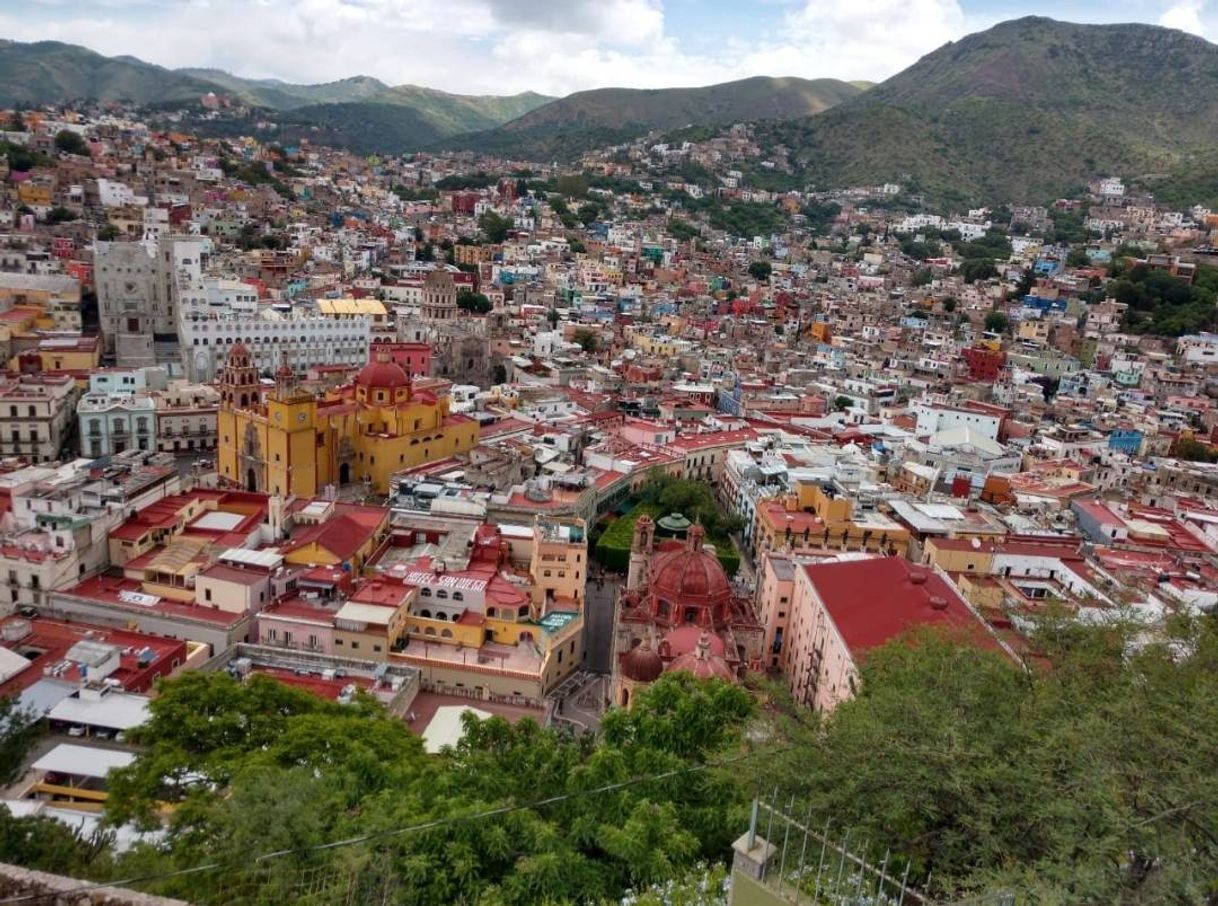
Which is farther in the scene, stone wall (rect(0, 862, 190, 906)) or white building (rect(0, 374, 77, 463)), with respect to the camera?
white building (rect(0, 374, 77, 463))

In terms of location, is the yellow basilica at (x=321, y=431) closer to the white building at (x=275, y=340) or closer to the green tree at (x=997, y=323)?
the white building at (x=275, y=340)

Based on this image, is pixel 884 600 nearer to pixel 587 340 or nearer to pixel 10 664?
pixel 10 664

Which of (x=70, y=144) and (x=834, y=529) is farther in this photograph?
(x=70, y=144)

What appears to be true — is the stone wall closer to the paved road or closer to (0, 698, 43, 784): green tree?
(0, 698, 43, 784): green tree

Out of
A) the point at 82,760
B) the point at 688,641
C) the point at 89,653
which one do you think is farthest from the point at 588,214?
the point at 82,760

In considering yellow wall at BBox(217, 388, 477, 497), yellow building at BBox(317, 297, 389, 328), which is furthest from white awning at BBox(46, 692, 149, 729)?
yellow building at BBox(317, 297, 389, 328)

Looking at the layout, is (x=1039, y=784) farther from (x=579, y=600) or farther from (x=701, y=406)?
(x=701, y=406)
